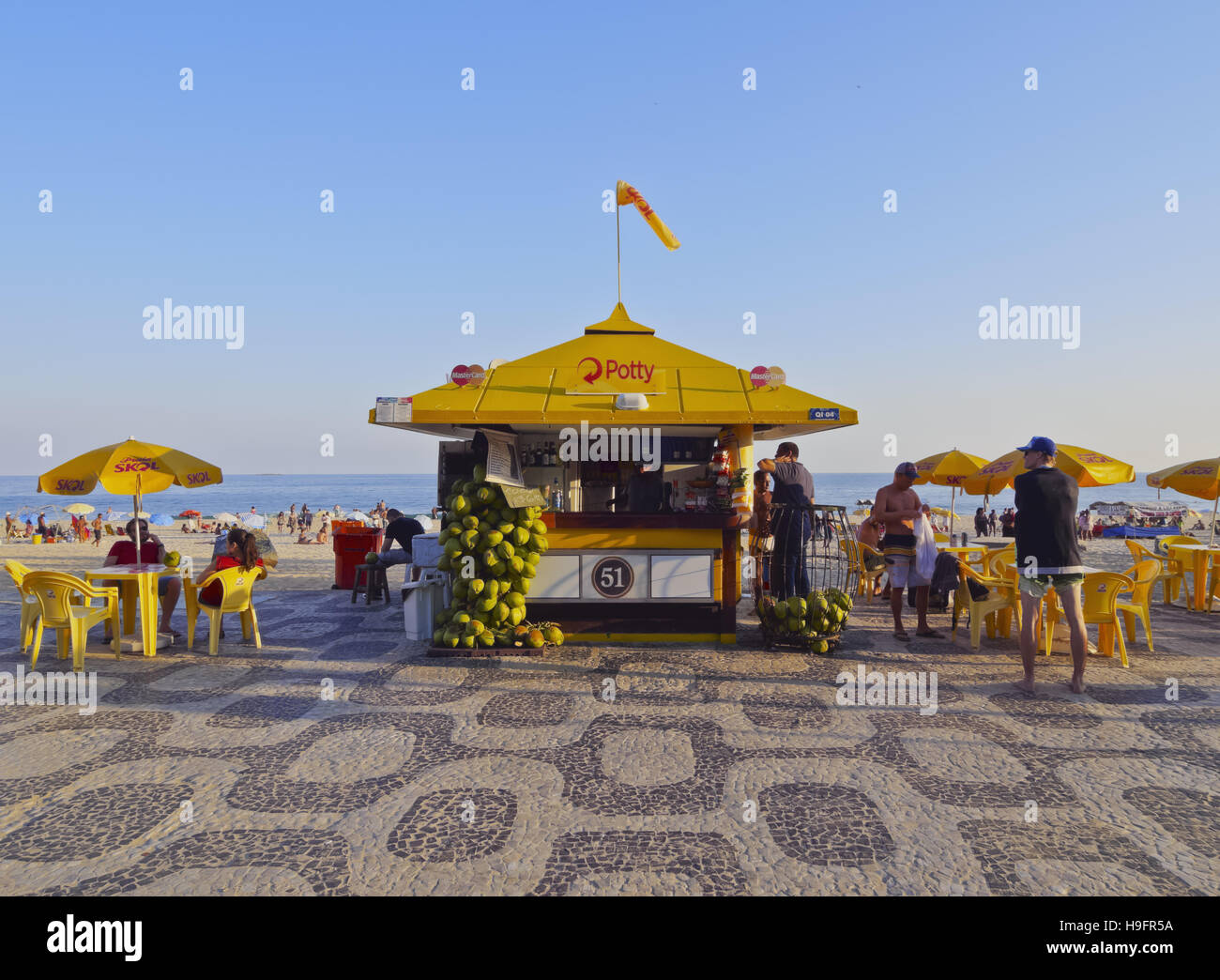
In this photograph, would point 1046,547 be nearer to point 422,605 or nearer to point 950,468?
point 422,605

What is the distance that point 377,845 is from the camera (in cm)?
334

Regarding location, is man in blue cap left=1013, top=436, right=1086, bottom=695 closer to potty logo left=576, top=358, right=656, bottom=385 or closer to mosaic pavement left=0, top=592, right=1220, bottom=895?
mosaic pavement left=0, top=592, right=1220, bottom=895

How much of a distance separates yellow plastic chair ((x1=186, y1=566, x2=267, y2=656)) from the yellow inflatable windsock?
7.66 metres

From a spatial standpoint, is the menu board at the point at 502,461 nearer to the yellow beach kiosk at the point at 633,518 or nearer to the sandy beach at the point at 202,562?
the yellow beach kiosk at the point at 633,518

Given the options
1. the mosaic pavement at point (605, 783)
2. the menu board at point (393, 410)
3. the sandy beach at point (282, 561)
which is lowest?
the mosaic pavement at point (605, 783)

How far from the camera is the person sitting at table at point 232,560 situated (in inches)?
290

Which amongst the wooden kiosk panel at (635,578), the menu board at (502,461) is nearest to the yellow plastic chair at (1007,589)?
the wooden kiosk panel at (635,578)

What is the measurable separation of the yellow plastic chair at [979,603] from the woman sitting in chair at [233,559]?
8129mm

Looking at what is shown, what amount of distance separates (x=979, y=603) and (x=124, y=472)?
9.74 metres
